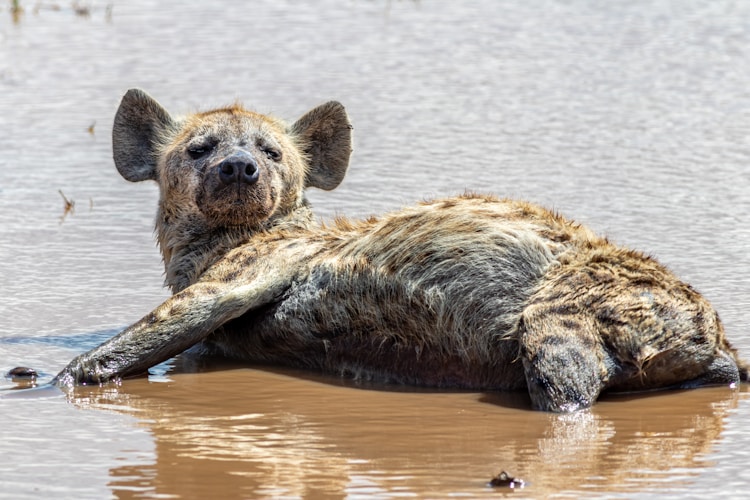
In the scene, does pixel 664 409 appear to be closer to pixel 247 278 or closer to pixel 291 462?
pixel 291 462

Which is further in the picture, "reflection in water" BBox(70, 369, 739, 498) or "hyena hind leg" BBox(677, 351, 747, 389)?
"hyena hind leg" BBox(677, 351, 747, 389)

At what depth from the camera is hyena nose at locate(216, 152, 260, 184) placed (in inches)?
233

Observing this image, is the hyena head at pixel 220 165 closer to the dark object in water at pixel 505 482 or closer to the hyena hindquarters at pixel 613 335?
the hyena hindquarters at pixel 613 335

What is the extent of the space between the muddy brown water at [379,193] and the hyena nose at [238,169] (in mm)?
767

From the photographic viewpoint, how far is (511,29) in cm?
1182

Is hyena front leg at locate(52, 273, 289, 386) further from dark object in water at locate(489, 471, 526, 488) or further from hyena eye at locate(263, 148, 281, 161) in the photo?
dark object in water at locate(489, 471, 526, 488)

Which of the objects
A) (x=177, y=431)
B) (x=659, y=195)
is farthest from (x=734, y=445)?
(x=659, y=195)

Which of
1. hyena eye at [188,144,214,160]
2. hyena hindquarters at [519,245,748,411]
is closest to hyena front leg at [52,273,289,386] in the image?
hyena eye at [188,144,214,160]

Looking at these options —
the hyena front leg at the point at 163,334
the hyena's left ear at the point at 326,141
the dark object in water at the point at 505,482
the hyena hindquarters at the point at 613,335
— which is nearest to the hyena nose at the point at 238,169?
the hyena front leg at the point at 163,334

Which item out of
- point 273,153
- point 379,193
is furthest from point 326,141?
point 379,193

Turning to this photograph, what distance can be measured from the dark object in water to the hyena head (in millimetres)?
2201

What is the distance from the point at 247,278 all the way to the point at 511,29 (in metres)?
6.54

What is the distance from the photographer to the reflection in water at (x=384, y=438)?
4.20 meters

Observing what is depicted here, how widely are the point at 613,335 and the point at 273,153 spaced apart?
6.54 feet
